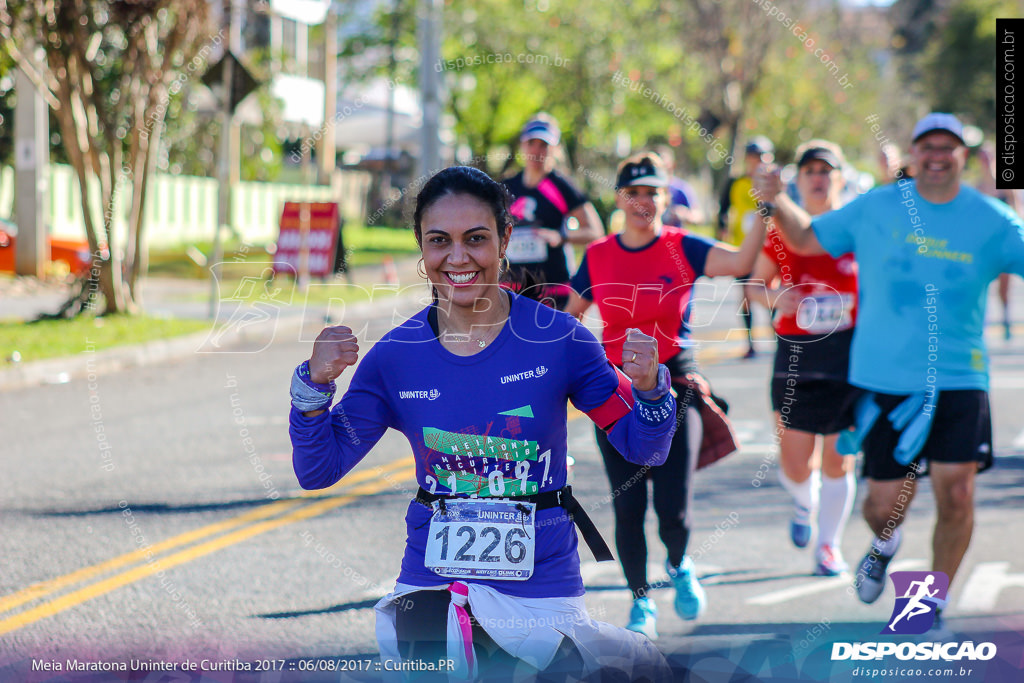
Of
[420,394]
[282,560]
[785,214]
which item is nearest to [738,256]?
[785,214]

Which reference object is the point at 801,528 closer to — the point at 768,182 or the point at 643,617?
the point at 643,617

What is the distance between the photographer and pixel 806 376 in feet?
20.2

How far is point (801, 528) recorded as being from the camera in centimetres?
600

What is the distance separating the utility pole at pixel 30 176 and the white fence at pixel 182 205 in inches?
11.9

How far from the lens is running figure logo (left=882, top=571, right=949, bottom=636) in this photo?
181 inches

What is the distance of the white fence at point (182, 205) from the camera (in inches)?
894

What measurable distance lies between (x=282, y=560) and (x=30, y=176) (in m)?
14.9

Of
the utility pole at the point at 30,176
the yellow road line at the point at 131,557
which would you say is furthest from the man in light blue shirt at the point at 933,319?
the utility pole at the point at 30,176

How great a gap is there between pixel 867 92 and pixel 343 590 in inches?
1611

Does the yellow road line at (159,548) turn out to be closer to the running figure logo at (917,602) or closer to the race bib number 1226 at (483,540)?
the race bib number 1226 at (483,540)

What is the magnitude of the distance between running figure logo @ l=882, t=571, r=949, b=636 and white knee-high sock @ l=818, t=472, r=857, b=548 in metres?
0.84

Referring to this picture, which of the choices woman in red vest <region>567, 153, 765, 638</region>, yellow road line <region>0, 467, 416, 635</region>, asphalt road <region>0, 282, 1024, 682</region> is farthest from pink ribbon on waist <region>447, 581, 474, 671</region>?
yellow road line <region>0, 467, 416, 635</region>

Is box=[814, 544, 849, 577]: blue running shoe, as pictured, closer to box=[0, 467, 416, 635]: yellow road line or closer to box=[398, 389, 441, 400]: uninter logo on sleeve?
box=[0, 467, 416, 635]: yellow road line

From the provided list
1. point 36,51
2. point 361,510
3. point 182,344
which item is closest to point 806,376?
point 361,510
